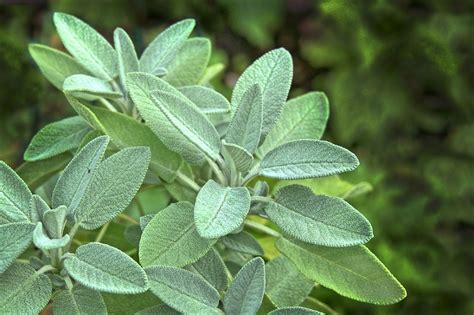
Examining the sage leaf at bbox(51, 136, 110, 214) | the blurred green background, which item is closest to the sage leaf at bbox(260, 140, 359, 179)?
the sage leaf at bbox(51, 136, 110, 214)

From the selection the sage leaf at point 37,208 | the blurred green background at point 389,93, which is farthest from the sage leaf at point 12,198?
the blurred green background at point 389,93

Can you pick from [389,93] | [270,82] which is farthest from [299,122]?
[389,93]

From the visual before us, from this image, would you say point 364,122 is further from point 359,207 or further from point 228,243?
point 228,243

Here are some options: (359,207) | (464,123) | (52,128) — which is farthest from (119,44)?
(464,123)

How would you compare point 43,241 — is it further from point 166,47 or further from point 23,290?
point 166,47

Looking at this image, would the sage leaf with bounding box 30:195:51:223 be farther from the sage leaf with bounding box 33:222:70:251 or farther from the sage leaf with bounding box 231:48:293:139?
the sage leaf with bounding box 231:48:293:139

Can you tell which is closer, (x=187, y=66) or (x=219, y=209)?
(x=219, y=209)
